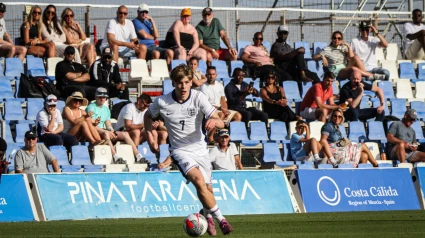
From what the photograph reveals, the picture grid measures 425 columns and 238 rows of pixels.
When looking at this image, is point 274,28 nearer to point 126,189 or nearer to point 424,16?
point 424,16

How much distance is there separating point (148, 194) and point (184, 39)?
6.62 metres

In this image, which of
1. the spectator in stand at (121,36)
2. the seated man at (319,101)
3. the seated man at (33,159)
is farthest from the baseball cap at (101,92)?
the seated man at (319,101)

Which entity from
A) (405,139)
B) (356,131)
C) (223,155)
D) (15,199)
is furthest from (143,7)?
(15,199)

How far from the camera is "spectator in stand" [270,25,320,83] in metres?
22.1

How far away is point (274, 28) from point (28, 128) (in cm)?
809

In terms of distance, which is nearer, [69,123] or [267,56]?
[69,123]

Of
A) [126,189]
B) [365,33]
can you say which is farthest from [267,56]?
[126,189]

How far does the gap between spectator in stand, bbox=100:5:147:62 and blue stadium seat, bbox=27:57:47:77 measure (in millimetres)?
1521

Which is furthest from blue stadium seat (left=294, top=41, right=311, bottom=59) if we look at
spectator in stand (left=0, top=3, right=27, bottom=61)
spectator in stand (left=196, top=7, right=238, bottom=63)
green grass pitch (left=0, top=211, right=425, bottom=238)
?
green grass pitch (left=0, top=211, right=425, bottom=238)

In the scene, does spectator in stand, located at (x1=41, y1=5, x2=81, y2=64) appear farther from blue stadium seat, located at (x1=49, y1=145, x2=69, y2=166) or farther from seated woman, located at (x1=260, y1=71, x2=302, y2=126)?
seated woman, located at (x1=260, y1=71, x2=302, y2=126)

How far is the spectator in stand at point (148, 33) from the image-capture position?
2119 cm

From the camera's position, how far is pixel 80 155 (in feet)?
56.5

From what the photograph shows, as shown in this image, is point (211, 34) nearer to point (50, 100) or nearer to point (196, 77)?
point (196, 77)

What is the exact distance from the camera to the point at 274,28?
23578 mm
